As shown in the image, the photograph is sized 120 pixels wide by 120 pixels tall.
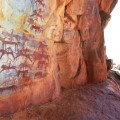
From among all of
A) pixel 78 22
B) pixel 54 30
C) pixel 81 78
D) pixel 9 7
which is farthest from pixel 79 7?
pixel 9 7

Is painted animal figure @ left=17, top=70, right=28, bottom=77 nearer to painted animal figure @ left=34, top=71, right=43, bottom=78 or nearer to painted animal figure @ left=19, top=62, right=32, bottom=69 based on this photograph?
painted animal figure @ left=19, top=62, right=32, bottom=69

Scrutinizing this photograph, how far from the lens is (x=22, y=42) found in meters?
5.03

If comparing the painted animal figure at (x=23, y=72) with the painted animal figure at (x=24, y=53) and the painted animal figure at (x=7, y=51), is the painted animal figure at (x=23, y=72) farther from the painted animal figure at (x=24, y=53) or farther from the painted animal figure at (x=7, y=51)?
the painted animal figure at (x=7, y=51)

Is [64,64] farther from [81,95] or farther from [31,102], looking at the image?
[31,102]

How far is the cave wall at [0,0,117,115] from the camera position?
463 centimetres

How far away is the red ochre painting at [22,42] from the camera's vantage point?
4.52 meters

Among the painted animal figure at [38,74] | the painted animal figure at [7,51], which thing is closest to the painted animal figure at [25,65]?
the painted animal figure at [38,74]

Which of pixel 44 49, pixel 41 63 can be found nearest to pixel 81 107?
pixel 41 63

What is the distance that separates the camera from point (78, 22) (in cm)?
808

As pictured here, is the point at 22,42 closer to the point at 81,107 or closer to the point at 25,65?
the point at 25,65

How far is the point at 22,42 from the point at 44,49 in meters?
1.05

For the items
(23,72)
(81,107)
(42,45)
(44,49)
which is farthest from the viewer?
(81,107)

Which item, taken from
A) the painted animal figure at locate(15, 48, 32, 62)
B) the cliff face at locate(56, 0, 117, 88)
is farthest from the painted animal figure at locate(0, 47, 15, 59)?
the cliff face at locate(56, 0, 117, 88)

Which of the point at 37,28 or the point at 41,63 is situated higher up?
the point at 37,28
